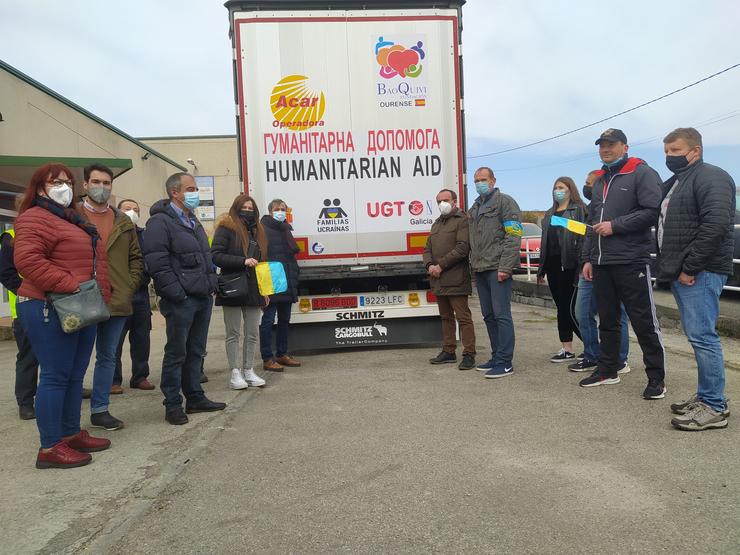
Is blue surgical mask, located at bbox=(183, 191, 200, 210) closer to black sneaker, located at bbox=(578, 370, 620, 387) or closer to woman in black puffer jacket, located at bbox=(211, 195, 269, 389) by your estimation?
woman in black puffer jacket, located at bbox=(211, 195, 269, 389)

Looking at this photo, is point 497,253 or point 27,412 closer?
point 27,412

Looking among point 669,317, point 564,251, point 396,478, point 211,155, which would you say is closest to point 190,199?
point 396,478

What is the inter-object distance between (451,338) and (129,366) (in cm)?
390

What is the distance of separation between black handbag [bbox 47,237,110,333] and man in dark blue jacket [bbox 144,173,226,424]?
2.24 feet

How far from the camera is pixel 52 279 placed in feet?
11.0

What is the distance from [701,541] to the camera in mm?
2449

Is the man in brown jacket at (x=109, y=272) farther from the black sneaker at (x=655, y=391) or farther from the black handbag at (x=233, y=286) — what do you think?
the black sneaker at (x=655, y=391)

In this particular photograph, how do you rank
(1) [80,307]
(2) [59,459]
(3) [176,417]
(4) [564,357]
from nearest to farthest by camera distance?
(1) [80,307], (2) [59,459], (3) [176,417], (4) [564,357]

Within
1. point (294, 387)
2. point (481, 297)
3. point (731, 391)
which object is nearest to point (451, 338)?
point (481, 297)

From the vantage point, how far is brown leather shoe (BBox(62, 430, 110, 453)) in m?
3.83

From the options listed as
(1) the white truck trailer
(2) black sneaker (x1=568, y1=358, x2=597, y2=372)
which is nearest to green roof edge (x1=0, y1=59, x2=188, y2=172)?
(1) the white truck trailer

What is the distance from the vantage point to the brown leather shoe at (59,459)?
11.8 ft

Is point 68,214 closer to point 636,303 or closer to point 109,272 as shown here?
point 109,272

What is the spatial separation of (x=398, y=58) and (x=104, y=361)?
14.4 feet
